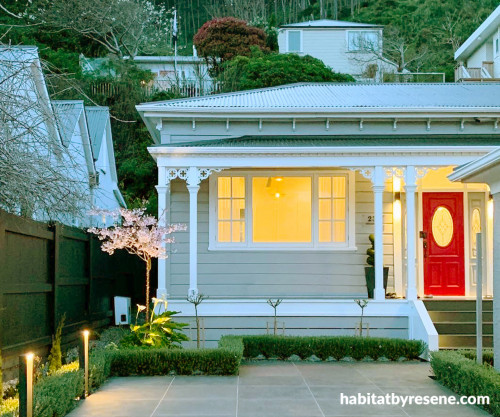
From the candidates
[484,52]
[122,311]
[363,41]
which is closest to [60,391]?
[122,311]

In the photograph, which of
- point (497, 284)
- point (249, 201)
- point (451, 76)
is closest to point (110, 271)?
point (249, 201)

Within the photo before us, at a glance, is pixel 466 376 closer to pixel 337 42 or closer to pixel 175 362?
pixel 175 362

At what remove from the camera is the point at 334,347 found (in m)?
12.3

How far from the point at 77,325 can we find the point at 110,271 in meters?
3.53

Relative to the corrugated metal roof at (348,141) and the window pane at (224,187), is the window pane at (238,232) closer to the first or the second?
the window pane at (224,187)

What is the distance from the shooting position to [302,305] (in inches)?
541

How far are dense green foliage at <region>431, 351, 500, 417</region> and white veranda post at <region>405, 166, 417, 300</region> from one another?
3.88 meters

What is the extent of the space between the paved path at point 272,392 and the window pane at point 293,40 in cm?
2975

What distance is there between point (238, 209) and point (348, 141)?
2533 millimetres

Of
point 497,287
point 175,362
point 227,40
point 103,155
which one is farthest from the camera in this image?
point 227,40

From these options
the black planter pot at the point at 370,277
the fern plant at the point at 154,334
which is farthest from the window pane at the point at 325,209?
the fern plant at the point at 154,334

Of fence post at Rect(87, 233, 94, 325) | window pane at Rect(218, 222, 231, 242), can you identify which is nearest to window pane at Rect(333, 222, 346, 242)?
window pane at Rect(218, 222, 231, 242)

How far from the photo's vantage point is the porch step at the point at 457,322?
13258mm

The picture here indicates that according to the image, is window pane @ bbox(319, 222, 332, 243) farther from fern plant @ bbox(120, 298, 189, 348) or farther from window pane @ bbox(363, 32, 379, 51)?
window pane @ bbox(363, 32, 379, 51)
